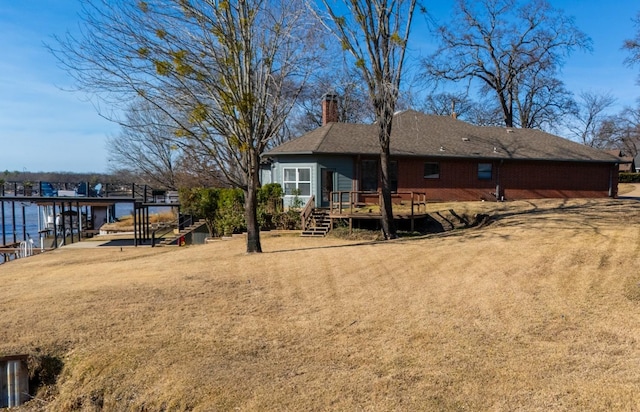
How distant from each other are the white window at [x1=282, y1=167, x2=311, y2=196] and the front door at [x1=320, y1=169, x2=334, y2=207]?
697 mm

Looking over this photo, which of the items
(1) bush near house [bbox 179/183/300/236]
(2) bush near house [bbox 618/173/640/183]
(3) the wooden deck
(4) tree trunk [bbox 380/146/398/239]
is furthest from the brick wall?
(2) bush near house [bbox 618/173/640/183]

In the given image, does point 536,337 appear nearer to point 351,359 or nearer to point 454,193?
point 351,359

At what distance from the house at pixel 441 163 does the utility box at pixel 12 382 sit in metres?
16.2

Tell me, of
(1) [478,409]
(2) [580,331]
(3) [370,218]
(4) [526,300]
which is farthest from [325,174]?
(1) [478,409]

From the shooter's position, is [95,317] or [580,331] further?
[95,317]

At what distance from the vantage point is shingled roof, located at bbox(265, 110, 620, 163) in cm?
2327

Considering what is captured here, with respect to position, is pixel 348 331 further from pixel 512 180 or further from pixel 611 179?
pixel 611 179

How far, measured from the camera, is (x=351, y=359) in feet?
18.7

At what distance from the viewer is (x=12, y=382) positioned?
19.0ft

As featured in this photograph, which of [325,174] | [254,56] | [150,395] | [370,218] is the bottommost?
[150,395]

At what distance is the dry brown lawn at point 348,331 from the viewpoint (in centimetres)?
486

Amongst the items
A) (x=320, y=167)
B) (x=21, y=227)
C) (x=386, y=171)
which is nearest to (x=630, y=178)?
(x=320, y=167)

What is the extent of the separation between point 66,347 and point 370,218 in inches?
511

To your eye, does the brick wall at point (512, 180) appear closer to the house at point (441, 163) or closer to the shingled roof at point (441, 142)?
the house at point (441, 163)
